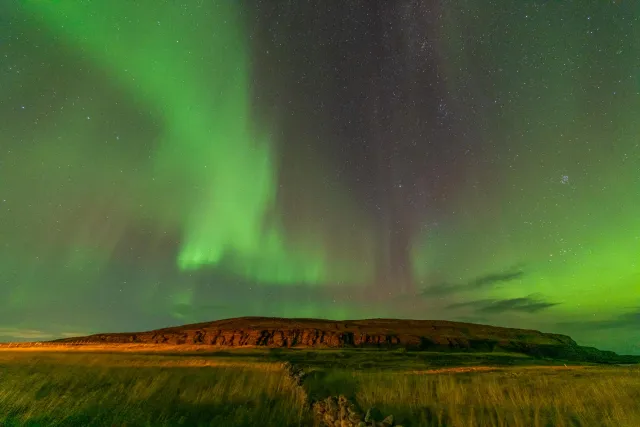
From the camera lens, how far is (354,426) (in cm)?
1112

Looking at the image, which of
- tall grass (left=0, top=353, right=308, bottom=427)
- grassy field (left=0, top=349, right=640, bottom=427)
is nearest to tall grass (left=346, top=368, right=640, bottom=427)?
grassy field (left=0, top=349, right=640, bottom=427)

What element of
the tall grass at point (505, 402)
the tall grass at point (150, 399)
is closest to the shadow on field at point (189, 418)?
the tall grass at point (150, 399)

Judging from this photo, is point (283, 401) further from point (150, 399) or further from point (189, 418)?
point (150, 399)

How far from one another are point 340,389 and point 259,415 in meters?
4.32

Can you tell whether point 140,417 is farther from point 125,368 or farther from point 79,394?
point 125,368

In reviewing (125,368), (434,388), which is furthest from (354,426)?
(125,368)

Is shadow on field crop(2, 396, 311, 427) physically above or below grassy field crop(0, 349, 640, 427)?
below

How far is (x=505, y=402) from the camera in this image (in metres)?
12.8

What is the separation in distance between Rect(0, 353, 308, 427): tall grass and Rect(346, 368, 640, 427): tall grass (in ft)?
9.65

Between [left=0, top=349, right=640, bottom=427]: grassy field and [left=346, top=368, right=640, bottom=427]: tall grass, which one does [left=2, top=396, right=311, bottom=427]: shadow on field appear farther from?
[left=346, top=368, right=640, bottom=427]: tall grass

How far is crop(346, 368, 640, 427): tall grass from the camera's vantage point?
1159 cm

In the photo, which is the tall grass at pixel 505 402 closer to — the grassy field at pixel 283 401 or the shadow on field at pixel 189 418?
the grassy field at pixel 283 401

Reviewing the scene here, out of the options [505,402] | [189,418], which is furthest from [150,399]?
[505,402]

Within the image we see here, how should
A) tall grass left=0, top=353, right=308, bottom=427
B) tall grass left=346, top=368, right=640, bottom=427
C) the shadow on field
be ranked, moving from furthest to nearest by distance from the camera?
tall grass left=0, top=353, right=308, bottom=427
the shadow on field
tall grass left=346, top=368, right=640, bottom=427
